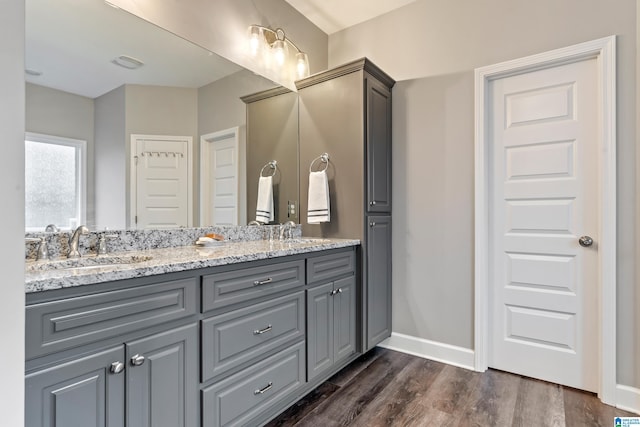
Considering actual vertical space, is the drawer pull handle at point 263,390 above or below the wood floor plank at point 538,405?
above

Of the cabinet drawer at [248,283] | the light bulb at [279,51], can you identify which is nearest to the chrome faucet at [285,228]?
the cabinet drawer at [248,283]

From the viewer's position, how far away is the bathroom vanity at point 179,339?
966 mm

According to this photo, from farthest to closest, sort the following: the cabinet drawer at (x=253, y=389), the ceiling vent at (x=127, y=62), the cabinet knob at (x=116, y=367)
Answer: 1. the ceiling vent at (x=127, y=62)
2. the cabinet drawer at (x=253, y=389)
3. the cabinet knob at (x=116, y=367)

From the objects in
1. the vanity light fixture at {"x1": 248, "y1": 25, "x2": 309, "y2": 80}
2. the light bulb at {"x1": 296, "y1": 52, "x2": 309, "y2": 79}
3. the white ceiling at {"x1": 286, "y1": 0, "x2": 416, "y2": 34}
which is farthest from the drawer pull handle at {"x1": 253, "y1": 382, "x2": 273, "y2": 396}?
the white ceiling at {"x1": 286, "y1": 0, "x2": 416, "y2": 34}

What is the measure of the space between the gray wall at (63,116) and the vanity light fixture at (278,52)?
1.17 m

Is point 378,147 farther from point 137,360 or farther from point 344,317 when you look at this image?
point 137,360

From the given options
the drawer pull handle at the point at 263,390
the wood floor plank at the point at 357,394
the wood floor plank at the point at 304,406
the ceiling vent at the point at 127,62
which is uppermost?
the ceiling vent at the point at 127,62

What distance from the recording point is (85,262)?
4.64ft

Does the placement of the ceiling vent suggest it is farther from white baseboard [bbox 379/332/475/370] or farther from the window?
white baseboard [bbox 379/332/475/370]

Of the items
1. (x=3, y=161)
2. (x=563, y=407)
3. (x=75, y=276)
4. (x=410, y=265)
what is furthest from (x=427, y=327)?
(x=3, y=161)

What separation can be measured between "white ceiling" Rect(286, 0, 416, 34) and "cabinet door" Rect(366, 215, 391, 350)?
165 centimetres

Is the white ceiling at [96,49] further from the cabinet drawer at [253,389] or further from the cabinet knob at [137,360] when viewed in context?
the cabinet drawer at [253,389]

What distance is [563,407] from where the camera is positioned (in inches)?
73.7

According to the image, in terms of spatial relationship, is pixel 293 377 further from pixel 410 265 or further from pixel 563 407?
pixel 563 407
